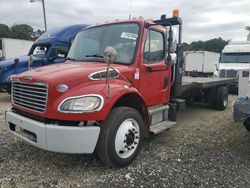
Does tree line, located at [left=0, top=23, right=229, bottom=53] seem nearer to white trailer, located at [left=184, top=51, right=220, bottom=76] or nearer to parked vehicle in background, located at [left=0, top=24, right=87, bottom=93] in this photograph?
white trailer, located at [left=184, top=51, right=220, bottom=76]

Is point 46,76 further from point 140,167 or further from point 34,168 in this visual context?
point 140,167

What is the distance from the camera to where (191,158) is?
4516mm

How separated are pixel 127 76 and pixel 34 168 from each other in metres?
1.95

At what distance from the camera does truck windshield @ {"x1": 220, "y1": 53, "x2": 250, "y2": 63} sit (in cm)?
1372

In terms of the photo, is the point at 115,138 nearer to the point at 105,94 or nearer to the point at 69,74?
the point at 105,94

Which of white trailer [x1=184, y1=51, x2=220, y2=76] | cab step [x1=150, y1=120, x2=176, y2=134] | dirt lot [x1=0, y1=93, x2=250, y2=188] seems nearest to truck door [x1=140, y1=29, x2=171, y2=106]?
cab step [x1=150, y1=120, x2=176, y2=134]

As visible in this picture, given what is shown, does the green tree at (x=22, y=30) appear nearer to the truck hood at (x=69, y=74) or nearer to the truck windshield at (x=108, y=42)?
the truck windshield at (x=108, y=42)

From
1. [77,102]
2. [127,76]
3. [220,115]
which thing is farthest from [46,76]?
[220,115]

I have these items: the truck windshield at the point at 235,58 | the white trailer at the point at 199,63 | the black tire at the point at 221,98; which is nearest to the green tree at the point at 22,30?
the white trailer at the point at 199,63

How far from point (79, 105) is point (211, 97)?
19.3 feet

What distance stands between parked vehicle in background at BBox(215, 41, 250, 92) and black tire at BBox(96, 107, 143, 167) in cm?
1042

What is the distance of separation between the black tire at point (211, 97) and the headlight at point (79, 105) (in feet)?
18.4

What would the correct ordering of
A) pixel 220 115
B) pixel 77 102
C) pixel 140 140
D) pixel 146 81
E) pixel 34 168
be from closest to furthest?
pixel 77 102
pixel 34 168
pixel 140 140
pixel 146 81
pixel 220 115

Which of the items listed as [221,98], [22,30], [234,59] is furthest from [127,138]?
[22,30]
